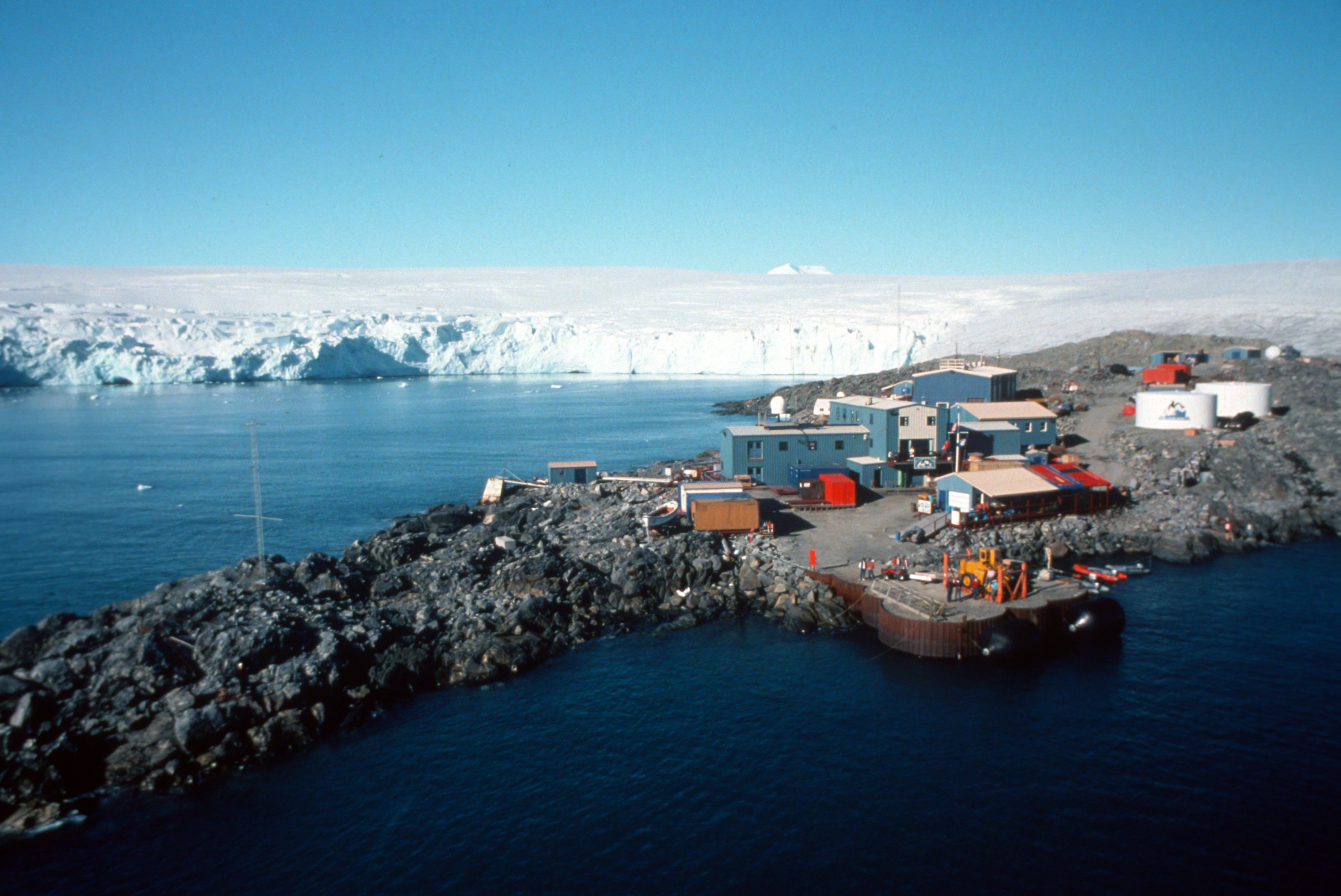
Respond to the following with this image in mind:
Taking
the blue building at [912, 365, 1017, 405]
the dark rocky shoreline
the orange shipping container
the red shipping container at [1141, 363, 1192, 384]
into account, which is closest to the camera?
the dark rocky shoreline

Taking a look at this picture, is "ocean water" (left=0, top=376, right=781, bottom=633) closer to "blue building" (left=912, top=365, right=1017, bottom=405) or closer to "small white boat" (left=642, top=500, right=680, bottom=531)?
"small white boat" (left=642, top=500, right=680, bottom=531)

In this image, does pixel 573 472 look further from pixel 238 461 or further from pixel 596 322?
pixel 596 322

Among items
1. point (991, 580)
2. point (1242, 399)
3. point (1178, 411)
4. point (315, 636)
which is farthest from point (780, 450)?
point (1242, 399)

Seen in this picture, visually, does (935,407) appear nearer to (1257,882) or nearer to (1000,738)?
(1000,738)

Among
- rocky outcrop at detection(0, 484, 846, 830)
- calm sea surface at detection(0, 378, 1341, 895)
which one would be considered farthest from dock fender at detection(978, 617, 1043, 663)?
rocky outcrop at detection(0, 484, 846, 830)

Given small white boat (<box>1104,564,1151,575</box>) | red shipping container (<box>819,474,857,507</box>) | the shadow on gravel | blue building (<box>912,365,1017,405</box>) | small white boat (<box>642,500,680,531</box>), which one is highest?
→ blue building (<box>912,365,1017,405</box>)

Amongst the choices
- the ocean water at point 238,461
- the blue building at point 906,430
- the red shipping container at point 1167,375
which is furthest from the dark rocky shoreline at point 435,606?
the blue building at point 906,430

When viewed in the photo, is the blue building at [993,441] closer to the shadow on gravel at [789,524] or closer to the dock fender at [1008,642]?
the shadow on gravel at [789,524]
